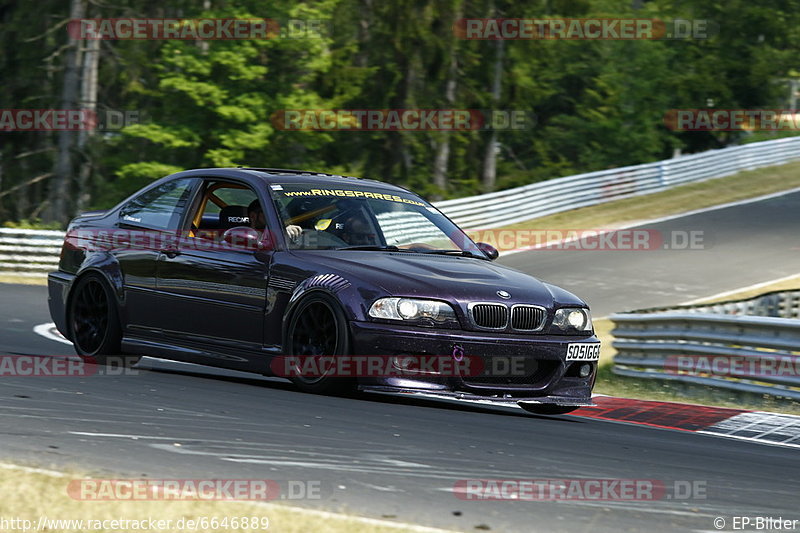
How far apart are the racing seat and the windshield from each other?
1.31ft

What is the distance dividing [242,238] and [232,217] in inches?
33.1

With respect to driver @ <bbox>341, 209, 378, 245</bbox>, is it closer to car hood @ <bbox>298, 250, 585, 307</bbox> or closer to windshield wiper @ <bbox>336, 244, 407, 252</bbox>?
windshield wiper @ <bbox>336, 244, 407, 252</bbox>

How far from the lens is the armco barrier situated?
2308cm

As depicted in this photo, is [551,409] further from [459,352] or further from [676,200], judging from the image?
[676,200]

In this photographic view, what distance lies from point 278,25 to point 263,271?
3167 centimetres

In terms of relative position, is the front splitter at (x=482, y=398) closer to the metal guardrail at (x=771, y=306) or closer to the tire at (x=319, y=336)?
the tire at (x=319, y=336)

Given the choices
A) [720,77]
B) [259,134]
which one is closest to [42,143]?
[259,134]

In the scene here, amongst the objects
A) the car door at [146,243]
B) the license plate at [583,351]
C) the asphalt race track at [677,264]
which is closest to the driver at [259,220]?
the car door at [146,243]

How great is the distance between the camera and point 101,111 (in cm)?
4244

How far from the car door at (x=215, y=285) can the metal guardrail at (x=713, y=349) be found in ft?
15.1

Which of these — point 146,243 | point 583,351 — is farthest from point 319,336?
point 146,243

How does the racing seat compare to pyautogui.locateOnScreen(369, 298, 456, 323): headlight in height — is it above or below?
above

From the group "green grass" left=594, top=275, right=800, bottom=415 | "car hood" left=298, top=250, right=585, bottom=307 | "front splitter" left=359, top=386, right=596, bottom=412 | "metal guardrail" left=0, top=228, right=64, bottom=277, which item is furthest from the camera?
"metal guardrail" left=0, top=228, right=64, bottom=277

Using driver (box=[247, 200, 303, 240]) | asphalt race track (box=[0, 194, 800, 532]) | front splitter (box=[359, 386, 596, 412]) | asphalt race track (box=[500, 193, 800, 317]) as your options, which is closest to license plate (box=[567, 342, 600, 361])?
front splitter (box=[359, 386, 596, 412])
